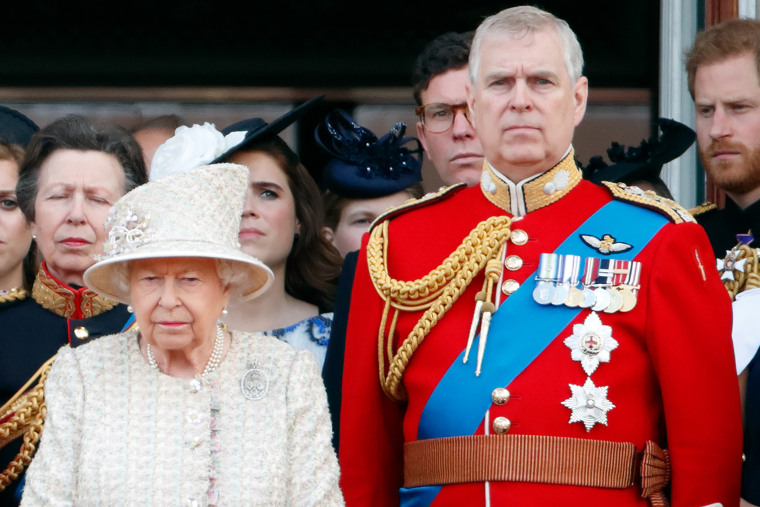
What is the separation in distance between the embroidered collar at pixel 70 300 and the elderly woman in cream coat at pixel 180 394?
0.86 m

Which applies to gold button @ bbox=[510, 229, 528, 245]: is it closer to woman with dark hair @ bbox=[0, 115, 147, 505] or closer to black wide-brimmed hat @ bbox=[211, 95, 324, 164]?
black wide-brimmed hat @ bbox=[211, 95, 324, 164]

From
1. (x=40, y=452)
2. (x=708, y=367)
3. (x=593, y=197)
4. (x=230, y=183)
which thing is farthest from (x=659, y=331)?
(x=40, y=452)

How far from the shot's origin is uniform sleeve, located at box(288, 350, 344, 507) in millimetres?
3230

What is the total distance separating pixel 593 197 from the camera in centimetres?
368

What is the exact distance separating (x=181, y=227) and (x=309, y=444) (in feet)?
1.74

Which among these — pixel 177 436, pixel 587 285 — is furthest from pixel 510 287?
pixel 177 436

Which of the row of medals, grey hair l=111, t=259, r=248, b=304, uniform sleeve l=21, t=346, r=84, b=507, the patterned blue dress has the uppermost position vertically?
the patterned blue dress

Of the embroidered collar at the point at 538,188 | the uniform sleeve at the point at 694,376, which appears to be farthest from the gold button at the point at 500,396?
the embroidered collar at the point at 538,188

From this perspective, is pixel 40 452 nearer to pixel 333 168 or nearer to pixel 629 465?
pixel 629 465

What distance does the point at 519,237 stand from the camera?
11.9 ft

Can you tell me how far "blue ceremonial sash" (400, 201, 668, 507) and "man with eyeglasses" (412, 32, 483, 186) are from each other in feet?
2.82

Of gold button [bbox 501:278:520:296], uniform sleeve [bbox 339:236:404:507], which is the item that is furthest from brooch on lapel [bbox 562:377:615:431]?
uniform sleeve [bbox 339:236:404:507]

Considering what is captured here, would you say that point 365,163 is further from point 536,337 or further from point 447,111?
point 536,337

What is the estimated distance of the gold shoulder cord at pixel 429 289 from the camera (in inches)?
142
